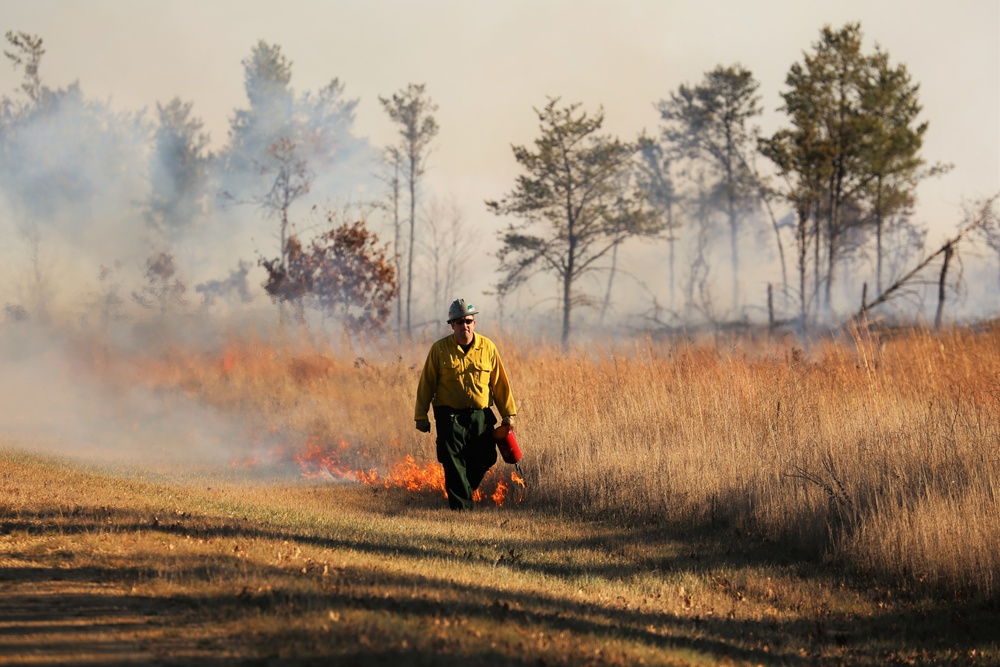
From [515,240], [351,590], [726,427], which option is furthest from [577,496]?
[515,240]

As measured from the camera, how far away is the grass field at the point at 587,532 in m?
6.05

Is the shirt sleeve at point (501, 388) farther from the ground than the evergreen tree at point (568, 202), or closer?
closer

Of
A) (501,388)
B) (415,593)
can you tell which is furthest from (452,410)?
(415,593)

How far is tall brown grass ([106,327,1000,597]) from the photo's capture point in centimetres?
914

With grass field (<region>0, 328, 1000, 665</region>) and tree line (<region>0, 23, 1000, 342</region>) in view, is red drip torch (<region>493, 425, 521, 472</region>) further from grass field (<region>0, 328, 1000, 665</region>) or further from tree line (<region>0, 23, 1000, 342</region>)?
tree line (<region>0, 23, 1000, 342</region>)

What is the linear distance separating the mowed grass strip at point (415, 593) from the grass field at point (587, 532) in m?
0.03

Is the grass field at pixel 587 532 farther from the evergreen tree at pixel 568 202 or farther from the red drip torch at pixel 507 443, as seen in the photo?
the evergreen tree at pixel 568 202

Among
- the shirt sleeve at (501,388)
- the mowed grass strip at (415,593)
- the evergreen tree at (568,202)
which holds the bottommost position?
the mowed grass strip at (415,593)

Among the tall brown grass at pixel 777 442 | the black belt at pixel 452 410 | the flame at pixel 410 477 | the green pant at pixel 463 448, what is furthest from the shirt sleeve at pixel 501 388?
the flame at pixel 410 477

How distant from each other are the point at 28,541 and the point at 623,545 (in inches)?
205

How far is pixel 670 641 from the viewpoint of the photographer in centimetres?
670

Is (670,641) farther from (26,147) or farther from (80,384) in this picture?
(26,147)

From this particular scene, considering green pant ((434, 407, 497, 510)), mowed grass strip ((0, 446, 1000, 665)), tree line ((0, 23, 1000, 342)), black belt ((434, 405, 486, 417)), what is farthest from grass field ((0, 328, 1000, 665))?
tree line ((0, 23, 1000, 342))

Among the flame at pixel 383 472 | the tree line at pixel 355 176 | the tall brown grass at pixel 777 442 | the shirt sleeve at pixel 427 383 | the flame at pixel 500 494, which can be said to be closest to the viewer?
the tall brown grass at pixel 777 442
